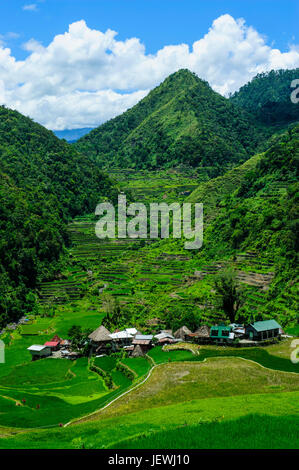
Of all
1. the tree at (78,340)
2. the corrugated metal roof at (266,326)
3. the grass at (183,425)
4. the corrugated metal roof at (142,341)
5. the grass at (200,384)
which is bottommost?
the tree at (78,340)

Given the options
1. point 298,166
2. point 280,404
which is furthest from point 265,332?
point 298,166

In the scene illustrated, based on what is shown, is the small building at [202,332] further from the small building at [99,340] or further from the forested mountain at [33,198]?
the forested mountain at [33,198]

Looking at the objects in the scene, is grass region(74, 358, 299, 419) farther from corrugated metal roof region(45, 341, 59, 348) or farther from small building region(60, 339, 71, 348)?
small building region(60, 339, 71, 348)

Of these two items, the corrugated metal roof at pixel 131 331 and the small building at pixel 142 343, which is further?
the corrugated metal roof at pixel 131 331

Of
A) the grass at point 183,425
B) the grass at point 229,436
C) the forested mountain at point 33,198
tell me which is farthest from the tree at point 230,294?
the forested mountain at point 33,198

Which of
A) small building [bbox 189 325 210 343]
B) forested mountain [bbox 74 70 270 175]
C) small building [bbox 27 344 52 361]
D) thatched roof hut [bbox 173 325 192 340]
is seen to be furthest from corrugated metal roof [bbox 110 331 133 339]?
forested mountain [bbox 74 70 270 175]

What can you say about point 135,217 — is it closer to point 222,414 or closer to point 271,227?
point 271,227

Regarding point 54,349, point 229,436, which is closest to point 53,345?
point 54,349
